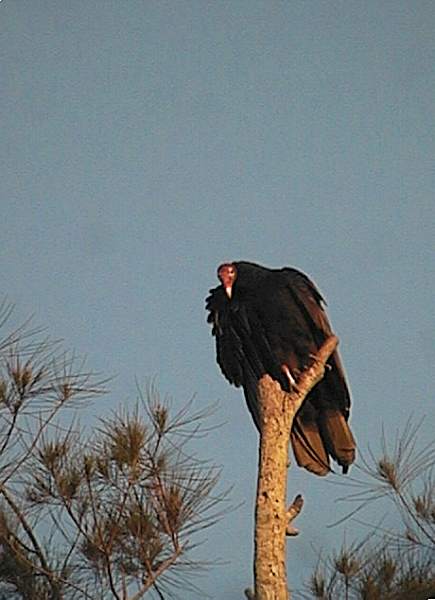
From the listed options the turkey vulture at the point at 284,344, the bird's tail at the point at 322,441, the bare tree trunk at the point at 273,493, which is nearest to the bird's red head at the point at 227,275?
the turkey vulture at the point at 284,344

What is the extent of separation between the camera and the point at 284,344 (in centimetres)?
387

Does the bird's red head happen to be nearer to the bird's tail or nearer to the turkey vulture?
the turkey vulture

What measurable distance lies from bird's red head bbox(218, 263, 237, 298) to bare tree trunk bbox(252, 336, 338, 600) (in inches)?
38.9

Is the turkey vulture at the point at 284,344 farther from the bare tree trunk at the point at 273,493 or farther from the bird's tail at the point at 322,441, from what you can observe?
the bare tree trunk at the point at 273,493

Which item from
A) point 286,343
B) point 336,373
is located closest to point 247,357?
point 286,343

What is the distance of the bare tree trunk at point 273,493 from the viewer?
2.82m

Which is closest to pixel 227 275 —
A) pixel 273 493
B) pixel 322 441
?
pixel 322 441

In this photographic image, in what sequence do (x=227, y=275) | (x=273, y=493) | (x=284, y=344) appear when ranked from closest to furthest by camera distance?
(x=273, y=493)
(x=284, y=344)
(x=227, y=275)

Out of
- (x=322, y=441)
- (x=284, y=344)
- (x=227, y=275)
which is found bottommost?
(x=322, y=441)

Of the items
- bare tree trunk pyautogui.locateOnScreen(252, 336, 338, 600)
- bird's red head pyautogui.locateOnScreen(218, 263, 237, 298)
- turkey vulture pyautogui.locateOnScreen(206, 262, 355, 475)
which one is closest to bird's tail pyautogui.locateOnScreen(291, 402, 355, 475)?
turkey vulture pyautogui.locateOnScreen(206, 262, 355, 475)

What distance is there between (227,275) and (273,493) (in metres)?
1.46

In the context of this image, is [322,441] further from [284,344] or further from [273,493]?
[273,493]

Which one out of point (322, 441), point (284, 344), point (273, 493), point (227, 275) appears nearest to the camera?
point (273, 493)

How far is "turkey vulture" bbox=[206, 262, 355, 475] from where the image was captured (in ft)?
11.9
